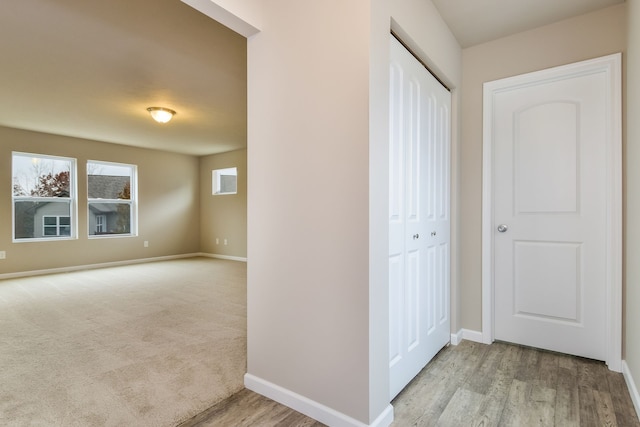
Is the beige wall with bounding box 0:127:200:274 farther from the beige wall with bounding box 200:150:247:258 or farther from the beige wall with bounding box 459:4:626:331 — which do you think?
the beige wall with bounding box 459:4:626:331

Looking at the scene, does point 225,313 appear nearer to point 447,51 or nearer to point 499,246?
point 499,246

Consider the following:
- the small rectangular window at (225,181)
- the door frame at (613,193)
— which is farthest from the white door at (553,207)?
the small rectangular window at (225,181)

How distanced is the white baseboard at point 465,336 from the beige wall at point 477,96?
0.04 meters

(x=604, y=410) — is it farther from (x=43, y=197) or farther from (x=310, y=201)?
(x=43, y=197)

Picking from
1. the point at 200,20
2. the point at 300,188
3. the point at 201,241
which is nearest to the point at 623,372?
the point at 300,188

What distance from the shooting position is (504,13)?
7.57ft

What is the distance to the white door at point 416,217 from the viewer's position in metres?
1.88

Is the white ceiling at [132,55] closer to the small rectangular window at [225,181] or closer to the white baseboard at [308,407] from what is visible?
the small rectangular window at [225,181]

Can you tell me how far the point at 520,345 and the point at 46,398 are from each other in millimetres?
3248

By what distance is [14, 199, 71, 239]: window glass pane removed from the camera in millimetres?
5586

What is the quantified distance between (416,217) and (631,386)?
154 centimetres

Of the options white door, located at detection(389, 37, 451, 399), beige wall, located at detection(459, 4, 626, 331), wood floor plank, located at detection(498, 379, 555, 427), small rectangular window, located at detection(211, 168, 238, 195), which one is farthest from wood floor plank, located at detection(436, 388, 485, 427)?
small rectangular window, located at detection(211, 168, 238, 195)

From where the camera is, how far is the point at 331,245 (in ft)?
5.34

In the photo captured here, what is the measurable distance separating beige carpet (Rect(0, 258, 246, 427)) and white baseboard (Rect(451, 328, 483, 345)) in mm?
1667
